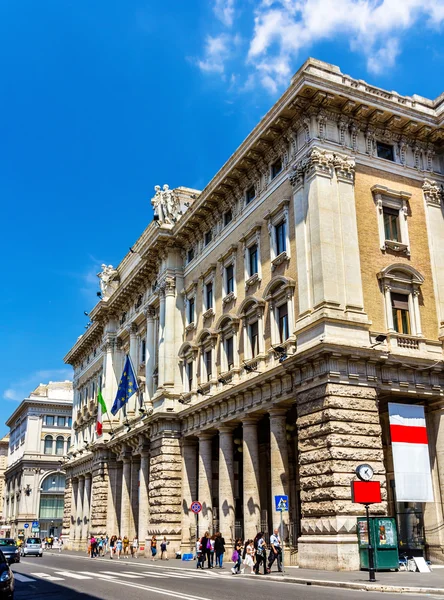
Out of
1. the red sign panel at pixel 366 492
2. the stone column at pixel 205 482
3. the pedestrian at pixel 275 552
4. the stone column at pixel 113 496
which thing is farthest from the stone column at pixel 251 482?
the stone column at pixel 113 496

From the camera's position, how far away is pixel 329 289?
2950cm

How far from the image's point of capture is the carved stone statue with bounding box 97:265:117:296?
6581 cm

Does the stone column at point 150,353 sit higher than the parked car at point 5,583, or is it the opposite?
the stone column at point 150,353

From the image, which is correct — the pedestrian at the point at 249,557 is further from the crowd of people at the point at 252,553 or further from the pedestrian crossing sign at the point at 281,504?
the pedestrian crossing sign at the point at 281,504

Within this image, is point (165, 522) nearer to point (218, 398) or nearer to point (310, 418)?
point (218, 398)

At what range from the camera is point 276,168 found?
36031 mm

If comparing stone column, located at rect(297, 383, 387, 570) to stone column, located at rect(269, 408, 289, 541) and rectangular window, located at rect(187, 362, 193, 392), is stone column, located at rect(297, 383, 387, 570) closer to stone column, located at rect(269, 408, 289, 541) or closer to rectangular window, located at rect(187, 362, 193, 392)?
stone column, located at rect(269, 408, 289, 541)

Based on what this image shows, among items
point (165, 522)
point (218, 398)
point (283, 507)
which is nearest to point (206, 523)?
point (165, 522)

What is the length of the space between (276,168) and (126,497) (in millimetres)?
29461

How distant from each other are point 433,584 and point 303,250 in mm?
16203

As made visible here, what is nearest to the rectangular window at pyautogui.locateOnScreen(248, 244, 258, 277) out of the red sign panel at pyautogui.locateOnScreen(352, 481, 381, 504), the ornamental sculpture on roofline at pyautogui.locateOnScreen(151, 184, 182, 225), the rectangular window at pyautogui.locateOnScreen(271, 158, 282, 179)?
the rectangular window at pyautogui.locateOnScreen(271, 158, 282, 179)

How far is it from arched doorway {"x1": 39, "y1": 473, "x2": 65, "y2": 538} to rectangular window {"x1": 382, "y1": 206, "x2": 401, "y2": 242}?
83.9 metres

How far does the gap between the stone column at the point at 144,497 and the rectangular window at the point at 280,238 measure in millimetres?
19869

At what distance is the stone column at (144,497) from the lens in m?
45.6
